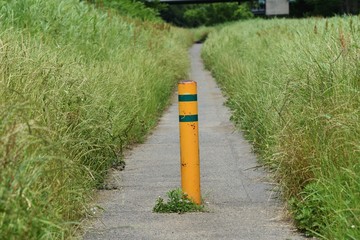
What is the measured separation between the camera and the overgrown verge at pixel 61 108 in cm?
412

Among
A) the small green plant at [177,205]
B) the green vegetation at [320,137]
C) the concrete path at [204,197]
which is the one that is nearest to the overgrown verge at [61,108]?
the concrete path at [204,197]

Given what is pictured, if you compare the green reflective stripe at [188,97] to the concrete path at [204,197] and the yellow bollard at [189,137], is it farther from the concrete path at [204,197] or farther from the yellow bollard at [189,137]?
the concrete path at [204,197]

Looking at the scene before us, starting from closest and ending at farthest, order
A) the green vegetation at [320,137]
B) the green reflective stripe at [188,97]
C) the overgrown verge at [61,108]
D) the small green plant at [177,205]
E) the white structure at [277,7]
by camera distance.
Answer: the overgrown verge at [61,108]
the green vegetation at [320,137]
the green reflective stripe at [188,97]
the small green plant at [177,205]
the white structure at [277,7]

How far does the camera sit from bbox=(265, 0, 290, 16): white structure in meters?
52.4

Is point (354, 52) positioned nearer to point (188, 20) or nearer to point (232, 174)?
point (232, 174)

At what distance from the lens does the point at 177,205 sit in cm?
625

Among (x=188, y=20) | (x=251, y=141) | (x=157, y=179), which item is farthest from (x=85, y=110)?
(x=188, y=20)

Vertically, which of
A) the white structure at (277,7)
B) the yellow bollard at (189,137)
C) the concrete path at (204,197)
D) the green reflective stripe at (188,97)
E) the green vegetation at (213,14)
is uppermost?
the green reflective stripe at (188,97)

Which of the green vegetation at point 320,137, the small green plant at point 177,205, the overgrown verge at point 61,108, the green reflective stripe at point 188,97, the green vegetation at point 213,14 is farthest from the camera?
the green vegetation at point 213,14

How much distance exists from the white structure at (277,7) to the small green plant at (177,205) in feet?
154

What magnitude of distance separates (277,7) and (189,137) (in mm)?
47668

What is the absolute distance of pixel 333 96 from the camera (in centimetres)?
637

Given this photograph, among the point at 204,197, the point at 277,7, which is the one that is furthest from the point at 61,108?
the point at 277,7

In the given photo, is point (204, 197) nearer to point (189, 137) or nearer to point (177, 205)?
point (177, 205)
